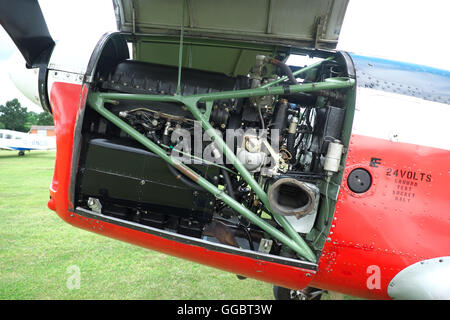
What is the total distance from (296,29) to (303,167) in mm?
1456

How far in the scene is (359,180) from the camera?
2287 millimetres

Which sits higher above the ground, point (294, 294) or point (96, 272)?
point (294, 294)

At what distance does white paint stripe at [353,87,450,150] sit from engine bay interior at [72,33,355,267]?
129mm

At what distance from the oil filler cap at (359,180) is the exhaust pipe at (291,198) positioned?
347 mm

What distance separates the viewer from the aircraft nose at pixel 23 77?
2.81 meters

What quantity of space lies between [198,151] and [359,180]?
1.38 m

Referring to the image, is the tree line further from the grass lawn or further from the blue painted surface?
the blue painted surface

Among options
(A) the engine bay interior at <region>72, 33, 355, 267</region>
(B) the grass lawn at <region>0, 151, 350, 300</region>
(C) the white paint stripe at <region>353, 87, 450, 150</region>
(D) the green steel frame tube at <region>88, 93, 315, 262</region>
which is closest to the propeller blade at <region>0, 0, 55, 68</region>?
(A) the engine bay interior at <region>72, 33, 355, 267</region>

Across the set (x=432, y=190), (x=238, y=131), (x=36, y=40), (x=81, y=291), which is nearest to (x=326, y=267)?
(x=432, y=190)

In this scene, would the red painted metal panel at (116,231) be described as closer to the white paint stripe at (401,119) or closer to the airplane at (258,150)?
the airplane at (258,150)

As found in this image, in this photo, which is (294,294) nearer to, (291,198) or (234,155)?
(291,198)

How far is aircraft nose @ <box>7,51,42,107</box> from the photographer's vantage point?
2807 mm

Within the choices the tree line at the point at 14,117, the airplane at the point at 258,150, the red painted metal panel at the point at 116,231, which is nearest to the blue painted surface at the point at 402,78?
the airplane at the point at 258,150

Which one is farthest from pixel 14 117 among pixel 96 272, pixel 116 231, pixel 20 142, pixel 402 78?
pixel 402 78
